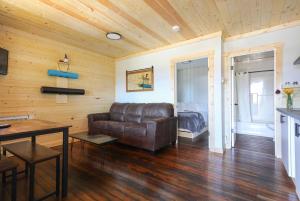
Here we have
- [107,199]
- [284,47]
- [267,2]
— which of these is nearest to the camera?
[107,199]

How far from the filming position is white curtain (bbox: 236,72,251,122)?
199 inches

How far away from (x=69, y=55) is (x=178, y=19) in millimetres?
2760

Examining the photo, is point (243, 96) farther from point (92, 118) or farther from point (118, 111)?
Result: point (92, 118)

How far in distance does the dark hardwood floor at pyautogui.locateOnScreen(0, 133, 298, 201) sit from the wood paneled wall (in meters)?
1.16

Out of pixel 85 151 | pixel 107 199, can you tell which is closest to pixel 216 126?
pixel 107 199

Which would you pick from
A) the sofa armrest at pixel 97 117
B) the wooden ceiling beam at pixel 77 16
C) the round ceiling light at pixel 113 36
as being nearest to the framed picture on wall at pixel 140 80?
the sofa armrest at pixel 97 117

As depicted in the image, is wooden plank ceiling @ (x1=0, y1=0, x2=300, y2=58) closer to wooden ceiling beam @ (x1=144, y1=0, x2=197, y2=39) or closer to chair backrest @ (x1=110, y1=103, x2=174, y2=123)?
wooden ceiling beam @ (x1=144, y1=0, x2=197, y2=39)

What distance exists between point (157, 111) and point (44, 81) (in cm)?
260

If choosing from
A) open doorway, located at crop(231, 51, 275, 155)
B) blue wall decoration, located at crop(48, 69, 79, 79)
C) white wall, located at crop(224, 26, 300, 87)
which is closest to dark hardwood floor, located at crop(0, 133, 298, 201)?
white wall, located at crop(224, 26, 300, 87)

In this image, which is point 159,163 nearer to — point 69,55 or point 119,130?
point 119,130

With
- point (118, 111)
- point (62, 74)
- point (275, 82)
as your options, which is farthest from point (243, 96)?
point (62, 74)

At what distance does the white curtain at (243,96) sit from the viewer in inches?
199

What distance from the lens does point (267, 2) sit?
217 cm

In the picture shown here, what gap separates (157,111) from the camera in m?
3.73
